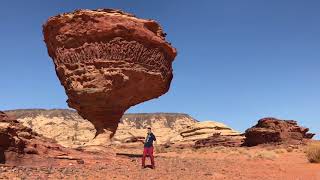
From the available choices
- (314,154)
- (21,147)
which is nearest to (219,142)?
(314,154)

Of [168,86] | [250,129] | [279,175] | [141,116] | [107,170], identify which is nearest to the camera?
[107,170]

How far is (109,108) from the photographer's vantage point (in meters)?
24.1

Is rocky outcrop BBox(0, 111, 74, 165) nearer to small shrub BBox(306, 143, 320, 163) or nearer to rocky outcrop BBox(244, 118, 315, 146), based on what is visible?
small shrub BBox(306, 143, 320, 163)

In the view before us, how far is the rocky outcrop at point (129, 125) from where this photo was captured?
186 feet

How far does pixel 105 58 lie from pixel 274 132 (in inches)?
847

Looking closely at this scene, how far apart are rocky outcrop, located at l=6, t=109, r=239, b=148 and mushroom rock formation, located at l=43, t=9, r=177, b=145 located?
3047cm

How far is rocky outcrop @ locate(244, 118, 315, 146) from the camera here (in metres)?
38.3

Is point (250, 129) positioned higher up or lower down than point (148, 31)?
lower down

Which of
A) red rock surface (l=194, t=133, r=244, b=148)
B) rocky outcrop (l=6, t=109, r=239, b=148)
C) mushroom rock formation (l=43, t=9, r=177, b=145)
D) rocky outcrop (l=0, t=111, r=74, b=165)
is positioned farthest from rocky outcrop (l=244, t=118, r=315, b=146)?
rocky outcrop (l=0, t=111, r=74, b=165)

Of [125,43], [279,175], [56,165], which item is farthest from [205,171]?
[125,43]

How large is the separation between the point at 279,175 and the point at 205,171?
3.05 m

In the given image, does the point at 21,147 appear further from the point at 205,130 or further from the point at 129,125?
the point at 129,125

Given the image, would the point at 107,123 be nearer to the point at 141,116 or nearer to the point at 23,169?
the point at 23,169

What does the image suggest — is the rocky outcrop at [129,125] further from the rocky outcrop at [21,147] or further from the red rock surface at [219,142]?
the rocky outcrop at [21,147]
